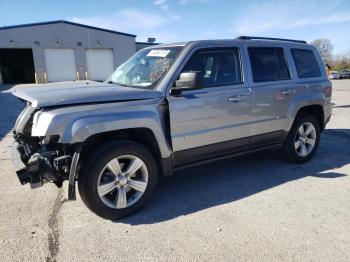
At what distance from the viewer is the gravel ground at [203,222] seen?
9.34 feet

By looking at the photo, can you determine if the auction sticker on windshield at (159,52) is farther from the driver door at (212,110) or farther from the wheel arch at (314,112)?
the wheel arch at (314,112)

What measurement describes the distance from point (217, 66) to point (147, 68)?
94 centimetres

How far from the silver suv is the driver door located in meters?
0.01

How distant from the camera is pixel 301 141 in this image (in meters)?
5.21

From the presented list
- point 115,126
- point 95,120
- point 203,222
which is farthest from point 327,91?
point 95,120

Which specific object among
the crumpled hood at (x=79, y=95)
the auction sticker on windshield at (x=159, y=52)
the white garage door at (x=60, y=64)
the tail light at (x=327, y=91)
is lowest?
the tail light at (x=327, y=91)

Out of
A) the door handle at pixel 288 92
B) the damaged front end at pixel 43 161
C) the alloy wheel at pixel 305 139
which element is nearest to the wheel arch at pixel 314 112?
the alloy wheel at pixel 305 139

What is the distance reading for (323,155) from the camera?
18.6ft

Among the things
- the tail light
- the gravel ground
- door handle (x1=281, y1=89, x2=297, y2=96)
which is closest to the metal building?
the gravel ground

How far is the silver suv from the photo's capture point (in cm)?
315

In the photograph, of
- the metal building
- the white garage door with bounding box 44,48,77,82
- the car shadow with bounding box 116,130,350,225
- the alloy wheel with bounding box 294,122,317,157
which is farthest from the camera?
the white garage door with bounding box 44,48,77,82

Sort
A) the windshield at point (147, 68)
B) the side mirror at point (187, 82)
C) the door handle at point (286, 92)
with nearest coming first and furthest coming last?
the side mirror at point (187, 82) < the windshield at point (147, 68) < the door handle at point (286, 92)

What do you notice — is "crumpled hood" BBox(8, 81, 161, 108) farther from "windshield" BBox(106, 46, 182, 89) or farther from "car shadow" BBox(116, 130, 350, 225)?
"car shadow" BBox(116, 130, 350, 225)

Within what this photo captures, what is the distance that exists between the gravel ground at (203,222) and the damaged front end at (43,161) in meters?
0.50
